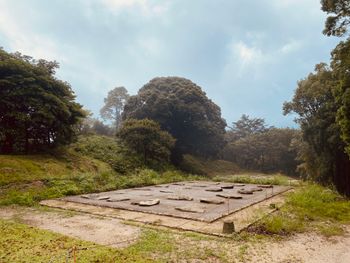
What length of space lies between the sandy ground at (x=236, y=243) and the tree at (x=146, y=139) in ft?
40.8

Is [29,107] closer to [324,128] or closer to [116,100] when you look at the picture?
[324,128]

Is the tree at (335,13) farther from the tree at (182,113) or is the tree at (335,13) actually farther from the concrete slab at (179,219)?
the tree at (182,113)

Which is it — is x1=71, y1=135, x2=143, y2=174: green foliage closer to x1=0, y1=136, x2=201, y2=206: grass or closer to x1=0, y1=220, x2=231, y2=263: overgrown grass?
x1=0, y1=136, x2=201, y2=206: grass

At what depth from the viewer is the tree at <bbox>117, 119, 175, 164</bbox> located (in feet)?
65.0

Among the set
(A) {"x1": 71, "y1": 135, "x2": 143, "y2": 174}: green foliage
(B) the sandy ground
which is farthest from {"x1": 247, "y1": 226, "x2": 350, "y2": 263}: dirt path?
(A) {"x1": 71, "y1": 135, "x2": 143, "y2": 174}: green foliage

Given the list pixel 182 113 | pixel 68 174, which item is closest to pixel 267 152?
pixel 182 113

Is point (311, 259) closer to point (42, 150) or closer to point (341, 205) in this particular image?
point (341, 205)

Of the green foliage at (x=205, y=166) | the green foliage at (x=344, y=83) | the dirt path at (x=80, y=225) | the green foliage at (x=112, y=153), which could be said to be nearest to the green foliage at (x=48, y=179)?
the dirt path at (x=80, y=225)

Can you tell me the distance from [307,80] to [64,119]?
16.0m

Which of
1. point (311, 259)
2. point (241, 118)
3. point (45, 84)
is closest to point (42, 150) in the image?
point (45, 84)

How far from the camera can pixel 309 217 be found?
7508 mm

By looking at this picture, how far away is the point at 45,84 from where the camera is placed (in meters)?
14.6

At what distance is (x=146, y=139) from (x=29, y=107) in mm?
8575

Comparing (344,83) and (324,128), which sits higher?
(344,83)
